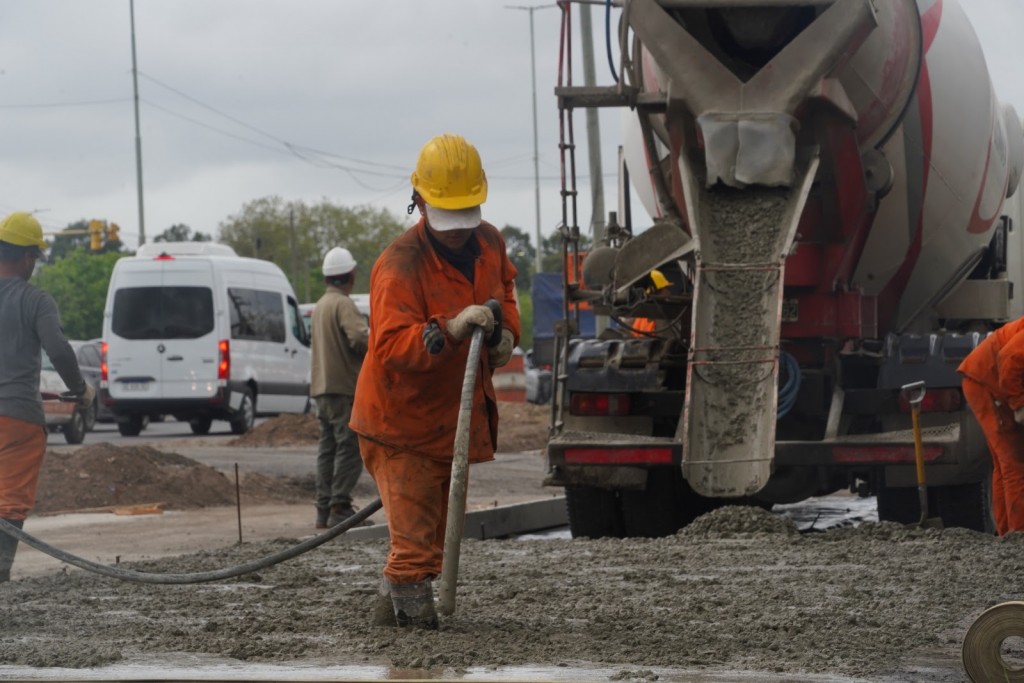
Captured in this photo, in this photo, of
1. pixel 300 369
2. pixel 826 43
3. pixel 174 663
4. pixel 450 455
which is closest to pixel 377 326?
pixel 450 455

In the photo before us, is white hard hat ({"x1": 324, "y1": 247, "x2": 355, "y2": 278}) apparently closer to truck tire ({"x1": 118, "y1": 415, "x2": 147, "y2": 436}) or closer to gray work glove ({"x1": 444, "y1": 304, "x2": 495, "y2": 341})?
gray work glove ({"x1": 444, "y1": 304, "x2": 495, "y2": 341})

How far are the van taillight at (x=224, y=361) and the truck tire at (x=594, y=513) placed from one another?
42.3 feet

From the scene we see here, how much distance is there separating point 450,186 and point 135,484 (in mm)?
8964

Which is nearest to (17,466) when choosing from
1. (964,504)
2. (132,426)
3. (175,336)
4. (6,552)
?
(6,552)

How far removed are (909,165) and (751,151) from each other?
3.96 feet

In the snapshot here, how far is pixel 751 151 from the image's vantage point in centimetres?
868

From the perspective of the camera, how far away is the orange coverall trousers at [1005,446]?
27.8ft

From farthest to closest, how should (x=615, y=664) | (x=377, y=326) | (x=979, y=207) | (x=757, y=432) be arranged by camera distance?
(x=979, y=207), (x=757, y=432), (x=377, y=326), (x=615, y=664)

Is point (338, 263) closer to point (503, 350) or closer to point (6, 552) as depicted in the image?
point (6, 552)

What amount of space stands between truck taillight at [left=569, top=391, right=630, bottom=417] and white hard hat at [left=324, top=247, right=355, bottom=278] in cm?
251

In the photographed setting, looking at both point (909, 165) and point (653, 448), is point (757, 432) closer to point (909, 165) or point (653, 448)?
point (653, 448)

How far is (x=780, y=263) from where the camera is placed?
8.63 m

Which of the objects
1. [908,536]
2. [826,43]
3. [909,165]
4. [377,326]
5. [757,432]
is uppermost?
[826,43]

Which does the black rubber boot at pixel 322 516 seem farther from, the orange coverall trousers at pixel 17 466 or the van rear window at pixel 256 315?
the van rear window at pixel 256 315
